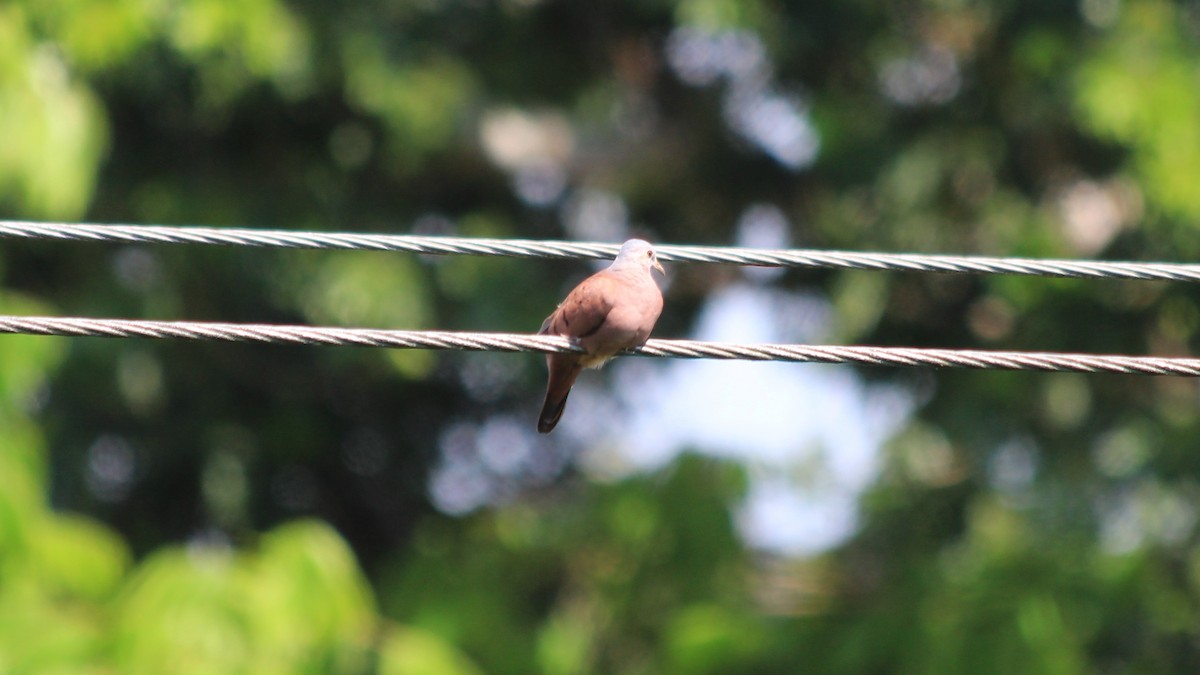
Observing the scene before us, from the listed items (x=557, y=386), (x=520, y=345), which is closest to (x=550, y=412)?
(x=557, y=386)

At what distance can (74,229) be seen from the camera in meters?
3.81

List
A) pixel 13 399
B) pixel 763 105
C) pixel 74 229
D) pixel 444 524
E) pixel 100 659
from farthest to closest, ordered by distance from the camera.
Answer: pixel 444 524
pixel 763 105
pixel 13 399
pixel 100 659
pixel 74 229

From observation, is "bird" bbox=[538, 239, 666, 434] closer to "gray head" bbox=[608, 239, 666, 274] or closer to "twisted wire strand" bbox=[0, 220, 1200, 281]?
"gray head" bbox=[608, 239, 666, 274]

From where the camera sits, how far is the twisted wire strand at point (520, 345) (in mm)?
3676

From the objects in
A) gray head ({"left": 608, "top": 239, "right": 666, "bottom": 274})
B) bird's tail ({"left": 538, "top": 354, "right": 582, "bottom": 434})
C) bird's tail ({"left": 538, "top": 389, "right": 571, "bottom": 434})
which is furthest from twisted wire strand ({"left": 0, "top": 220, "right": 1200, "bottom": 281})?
bird's tail ({"left": 538, "top": 389, "right": 571, "bottom": 434})

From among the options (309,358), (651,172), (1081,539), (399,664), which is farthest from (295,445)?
(1081,539)

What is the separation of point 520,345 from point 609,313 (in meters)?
0.56

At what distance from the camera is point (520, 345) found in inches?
148

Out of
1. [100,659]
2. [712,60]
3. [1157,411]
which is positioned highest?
Result: [712,60]

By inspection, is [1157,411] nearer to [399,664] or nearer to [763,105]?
[763,105]

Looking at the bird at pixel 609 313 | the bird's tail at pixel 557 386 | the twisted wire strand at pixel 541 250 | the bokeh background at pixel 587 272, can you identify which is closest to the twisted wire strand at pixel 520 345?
the twisted wire strand at pixel 541 250

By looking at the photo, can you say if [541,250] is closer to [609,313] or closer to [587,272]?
[609,313]

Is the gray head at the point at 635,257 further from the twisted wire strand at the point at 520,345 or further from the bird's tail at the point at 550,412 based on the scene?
the twisted wire strand at the point at 520,345

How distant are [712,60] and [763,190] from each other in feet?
2.94
